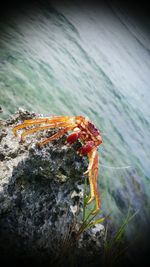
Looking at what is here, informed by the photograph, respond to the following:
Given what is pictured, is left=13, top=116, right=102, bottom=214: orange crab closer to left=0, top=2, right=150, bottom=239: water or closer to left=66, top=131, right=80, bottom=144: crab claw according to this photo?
left=66, top=131, right=80, bottom=144: crab claw

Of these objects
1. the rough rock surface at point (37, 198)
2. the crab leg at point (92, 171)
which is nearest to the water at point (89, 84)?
the crab leg at point (92, 171)

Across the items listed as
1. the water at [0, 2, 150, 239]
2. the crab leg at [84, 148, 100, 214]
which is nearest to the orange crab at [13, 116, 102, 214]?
the crab leg at [84, 148, 100, 214]

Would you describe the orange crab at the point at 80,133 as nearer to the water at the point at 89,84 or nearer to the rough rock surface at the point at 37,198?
the rough rock surface at the point at 37,198

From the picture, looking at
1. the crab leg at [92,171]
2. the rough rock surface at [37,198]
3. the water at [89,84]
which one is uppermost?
the crab leg at [92,171]

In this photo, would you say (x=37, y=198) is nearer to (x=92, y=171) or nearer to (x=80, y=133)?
(x=92, y=171)

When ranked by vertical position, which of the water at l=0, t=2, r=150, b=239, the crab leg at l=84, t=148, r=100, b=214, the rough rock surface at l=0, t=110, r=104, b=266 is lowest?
the water at l=0, t=2, r=150, b=239

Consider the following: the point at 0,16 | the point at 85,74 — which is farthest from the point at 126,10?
the point at 0,16
